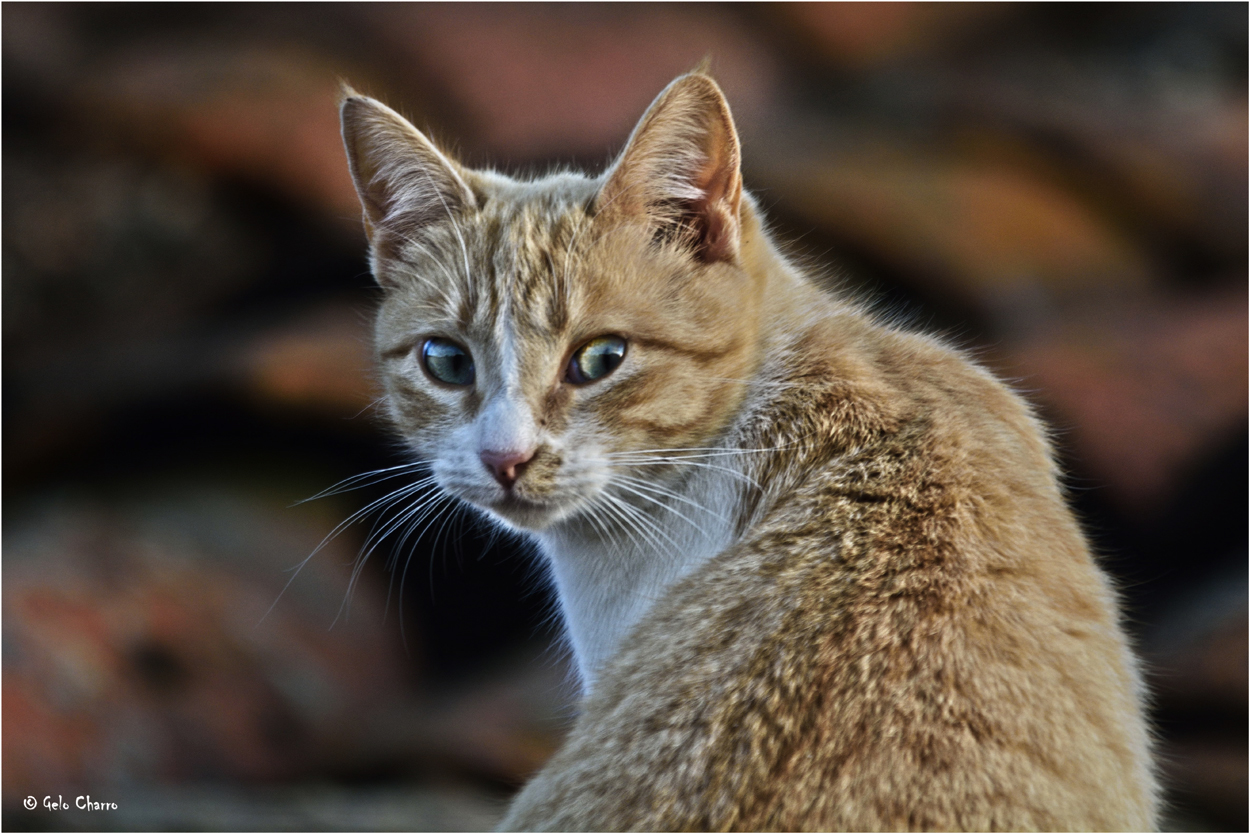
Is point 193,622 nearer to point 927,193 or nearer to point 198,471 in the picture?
point 198,471

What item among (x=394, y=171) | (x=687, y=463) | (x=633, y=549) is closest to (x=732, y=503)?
(x=687, y=463)

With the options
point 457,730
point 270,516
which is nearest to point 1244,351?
point 457,730

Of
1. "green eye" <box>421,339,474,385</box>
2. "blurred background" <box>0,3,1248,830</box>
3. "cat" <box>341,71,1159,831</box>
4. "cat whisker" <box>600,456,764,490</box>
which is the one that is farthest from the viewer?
"blurred background" <box>0,3,1248,830</box>

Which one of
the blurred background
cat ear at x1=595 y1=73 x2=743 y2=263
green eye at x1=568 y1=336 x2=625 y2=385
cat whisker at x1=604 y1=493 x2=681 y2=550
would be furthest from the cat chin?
the blurred background

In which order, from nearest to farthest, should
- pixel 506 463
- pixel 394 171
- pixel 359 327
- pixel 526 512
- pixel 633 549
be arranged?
pixel 506 463, pixel 526 512, pixel 633 549, pixel 394 171, pixel 359 327

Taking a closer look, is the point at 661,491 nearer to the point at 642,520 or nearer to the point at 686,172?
the point at 642,520

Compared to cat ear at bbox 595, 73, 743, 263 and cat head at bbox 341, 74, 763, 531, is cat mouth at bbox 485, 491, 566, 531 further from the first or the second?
cat ear at bbox 595, 73, 743, 263

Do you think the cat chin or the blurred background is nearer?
the cat chin
